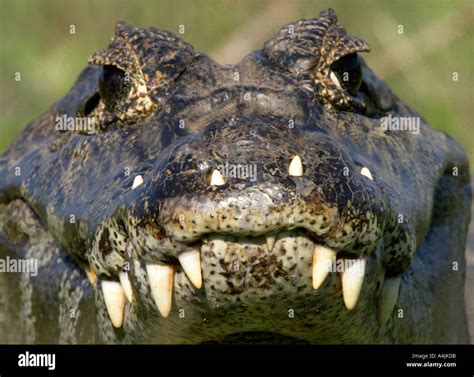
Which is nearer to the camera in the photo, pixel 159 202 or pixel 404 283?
pixel 159 202

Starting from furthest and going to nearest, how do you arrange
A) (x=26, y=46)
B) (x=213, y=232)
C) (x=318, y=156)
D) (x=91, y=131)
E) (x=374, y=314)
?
(x=26, y=46) → (x=91, y=131) → (x=374, y=314) → (x=318, y=156) → (x=213, y=232)

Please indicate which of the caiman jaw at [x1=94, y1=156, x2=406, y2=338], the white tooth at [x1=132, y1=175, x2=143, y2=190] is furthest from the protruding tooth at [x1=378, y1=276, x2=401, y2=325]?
the white tooth at [x1=132, y1=175, x2=143, y2=190]

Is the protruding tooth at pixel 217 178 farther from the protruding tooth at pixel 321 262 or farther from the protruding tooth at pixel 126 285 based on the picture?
the protruding tooth at pixel 126 285

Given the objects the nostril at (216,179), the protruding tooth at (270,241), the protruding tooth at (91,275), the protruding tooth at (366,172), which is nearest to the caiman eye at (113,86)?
the protruding tooth at (91,275)

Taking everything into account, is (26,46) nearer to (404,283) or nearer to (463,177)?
(463,177)

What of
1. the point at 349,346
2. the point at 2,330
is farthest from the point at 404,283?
the point at 2,330

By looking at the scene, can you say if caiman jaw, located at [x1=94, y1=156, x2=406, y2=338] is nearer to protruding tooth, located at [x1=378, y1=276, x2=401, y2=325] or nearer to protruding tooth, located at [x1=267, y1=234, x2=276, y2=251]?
protruding tooth, located at [x1=267, y1=234, x2=276, y2=251]

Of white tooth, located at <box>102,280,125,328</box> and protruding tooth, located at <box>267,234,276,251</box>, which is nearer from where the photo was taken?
protruding tooth, located at <box>267,234,276,251</box>
